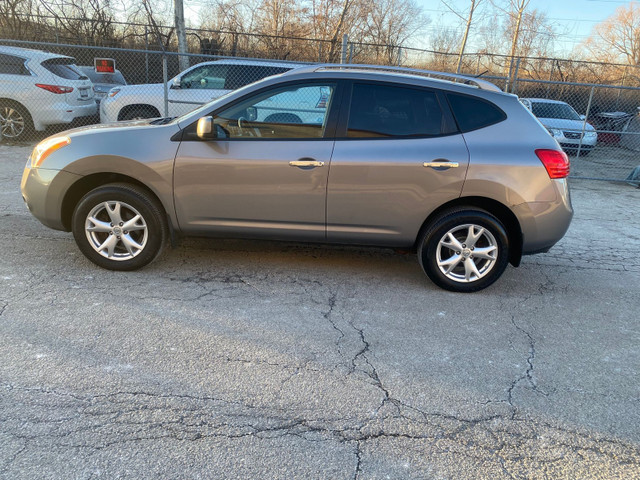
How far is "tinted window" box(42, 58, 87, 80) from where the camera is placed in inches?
410

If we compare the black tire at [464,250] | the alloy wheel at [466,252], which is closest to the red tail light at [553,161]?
the black tire at [464,250]

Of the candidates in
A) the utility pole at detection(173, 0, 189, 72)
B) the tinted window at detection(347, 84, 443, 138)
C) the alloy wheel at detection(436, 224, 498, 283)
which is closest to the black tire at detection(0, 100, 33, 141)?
the utility pole at detection(173, 0, 189, 72)

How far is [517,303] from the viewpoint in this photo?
445 centimetres

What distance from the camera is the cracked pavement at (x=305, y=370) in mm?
2504

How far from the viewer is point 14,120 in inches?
412

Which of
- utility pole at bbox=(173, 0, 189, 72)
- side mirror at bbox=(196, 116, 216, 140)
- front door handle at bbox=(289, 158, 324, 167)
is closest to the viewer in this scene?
side mirror at bbox=(196, 116, 216, 140)

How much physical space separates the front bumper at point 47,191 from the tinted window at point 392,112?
2.45m

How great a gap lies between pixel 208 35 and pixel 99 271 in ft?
58.3

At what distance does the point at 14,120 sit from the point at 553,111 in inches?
498

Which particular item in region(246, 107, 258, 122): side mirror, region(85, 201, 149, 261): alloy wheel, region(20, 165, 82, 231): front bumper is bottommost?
region(85, 201, 149, 261): alloy wheel

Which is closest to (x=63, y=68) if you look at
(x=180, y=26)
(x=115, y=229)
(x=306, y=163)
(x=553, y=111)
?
(x=180, y=26)

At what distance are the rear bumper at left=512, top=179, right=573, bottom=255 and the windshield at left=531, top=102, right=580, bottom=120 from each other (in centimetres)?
993

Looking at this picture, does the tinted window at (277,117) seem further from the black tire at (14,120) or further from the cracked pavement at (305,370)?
the black tire at (14,120)

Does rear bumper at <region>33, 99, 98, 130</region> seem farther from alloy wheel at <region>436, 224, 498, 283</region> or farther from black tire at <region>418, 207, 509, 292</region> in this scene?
alloy wheel at <region>436, 224, 498, 283</region>
